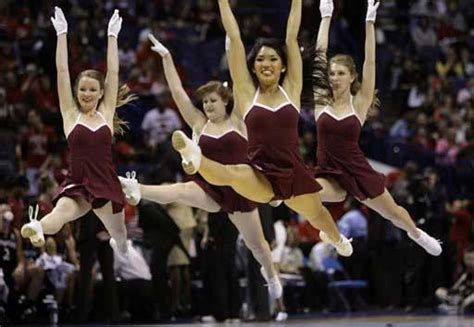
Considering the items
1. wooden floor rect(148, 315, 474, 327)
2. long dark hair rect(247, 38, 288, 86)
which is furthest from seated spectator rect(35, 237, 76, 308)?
long dark hair rect(247, 38, 288, 86)

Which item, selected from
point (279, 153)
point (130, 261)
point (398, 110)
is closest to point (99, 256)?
point (130, 261)

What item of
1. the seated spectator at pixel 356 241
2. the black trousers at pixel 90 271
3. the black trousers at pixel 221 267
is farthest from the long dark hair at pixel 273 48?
the seated spectator at pixel 356 241

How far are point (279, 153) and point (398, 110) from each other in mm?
10065

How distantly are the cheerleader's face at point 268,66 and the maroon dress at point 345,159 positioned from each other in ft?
2.87

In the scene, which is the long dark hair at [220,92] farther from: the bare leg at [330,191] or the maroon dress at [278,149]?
the bare leg at [330,191]

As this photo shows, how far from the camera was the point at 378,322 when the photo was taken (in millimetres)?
13016

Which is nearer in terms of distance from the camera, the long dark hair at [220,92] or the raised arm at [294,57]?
the raised arm at [294,57]

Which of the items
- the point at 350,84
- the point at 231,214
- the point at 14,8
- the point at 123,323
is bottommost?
the point at 123,323

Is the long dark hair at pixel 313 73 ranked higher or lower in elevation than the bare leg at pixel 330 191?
higher

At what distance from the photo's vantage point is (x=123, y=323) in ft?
45.0

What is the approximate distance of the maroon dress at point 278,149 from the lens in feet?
32.4

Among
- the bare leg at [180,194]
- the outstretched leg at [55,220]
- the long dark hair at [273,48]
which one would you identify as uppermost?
the long dark hair at [273,48]

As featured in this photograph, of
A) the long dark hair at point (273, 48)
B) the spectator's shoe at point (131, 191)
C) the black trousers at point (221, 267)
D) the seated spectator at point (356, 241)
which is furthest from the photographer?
the seated spectator at point (356, 241)

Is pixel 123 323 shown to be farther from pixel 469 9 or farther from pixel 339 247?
pixel 469 9
